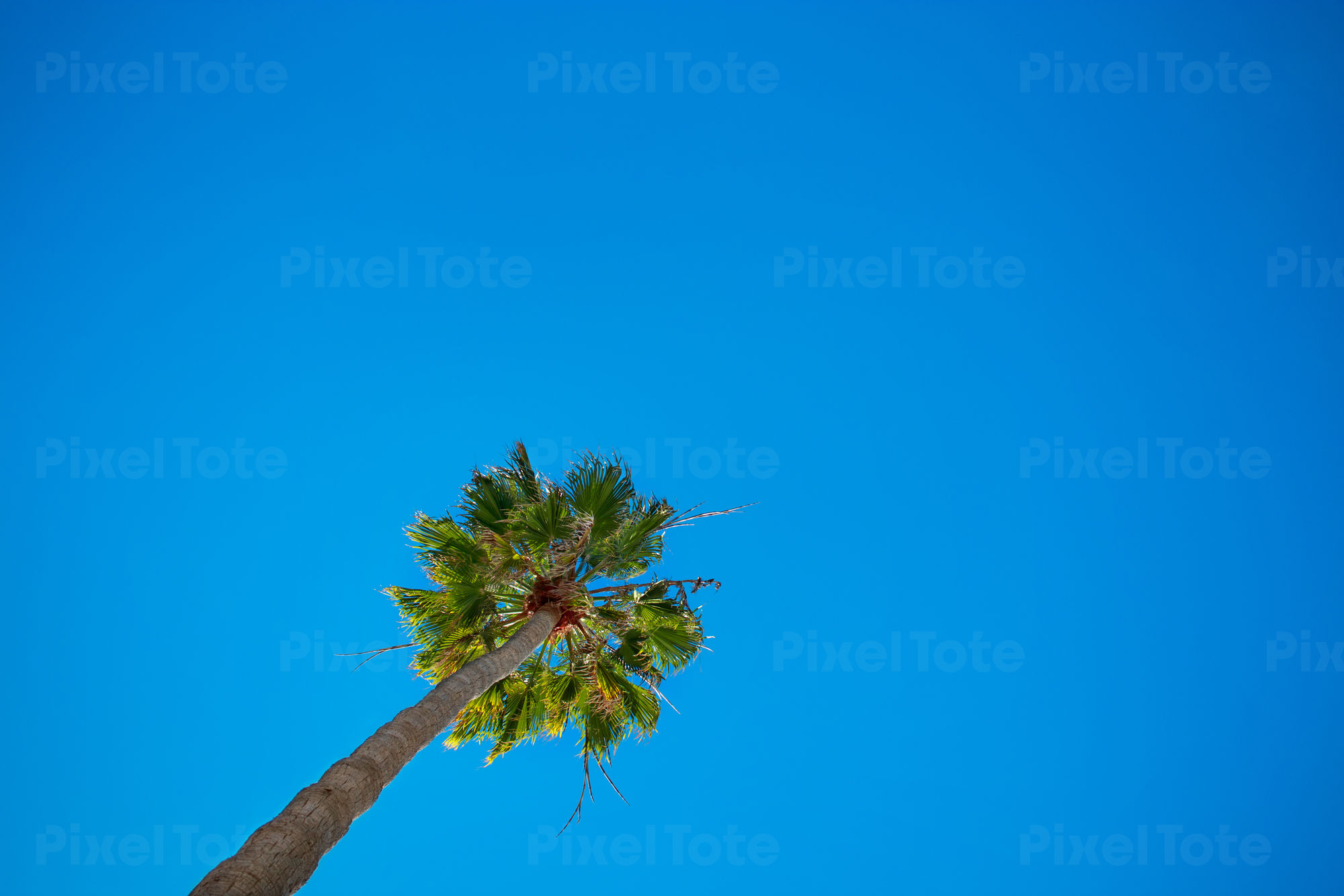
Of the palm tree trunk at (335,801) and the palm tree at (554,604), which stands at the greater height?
the palm tree at (554,604)

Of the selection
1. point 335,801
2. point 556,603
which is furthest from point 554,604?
point 335,801

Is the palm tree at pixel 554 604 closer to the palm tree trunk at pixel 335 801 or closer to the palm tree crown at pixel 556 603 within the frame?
the palm tree crown at pixel 556 603

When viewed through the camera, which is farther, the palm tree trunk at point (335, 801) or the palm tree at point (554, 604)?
the palm tree at point (554, 604)

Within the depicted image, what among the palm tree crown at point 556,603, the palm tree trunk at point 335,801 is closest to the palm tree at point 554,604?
the palm tree crown at point 556,603

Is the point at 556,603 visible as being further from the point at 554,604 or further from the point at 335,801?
the point at 335,801

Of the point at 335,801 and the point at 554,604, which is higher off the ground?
the point at 554,604

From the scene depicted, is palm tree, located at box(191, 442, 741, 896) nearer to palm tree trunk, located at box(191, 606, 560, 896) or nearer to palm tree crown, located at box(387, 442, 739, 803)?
palm tree crown, located at box(387, 442, 739, 803)

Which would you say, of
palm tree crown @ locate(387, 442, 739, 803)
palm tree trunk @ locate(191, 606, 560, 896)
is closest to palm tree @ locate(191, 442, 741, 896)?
palm tree crown @ locate(387, 442, 739, 803)
